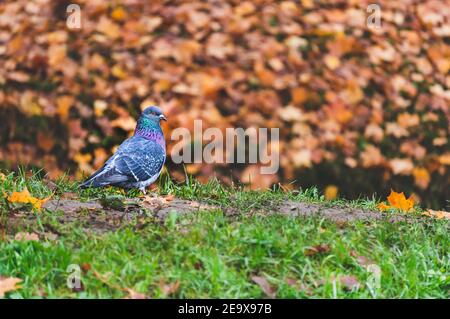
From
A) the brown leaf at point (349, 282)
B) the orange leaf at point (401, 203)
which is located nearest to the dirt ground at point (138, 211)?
the orange leaf at point (401, 203)

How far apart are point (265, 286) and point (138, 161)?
5.05ft

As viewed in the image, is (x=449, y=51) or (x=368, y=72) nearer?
(x=368, y=72)

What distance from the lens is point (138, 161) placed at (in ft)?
16.6

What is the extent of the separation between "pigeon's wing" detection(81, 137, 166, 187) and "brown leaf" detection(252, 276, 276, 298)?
55.8 inches

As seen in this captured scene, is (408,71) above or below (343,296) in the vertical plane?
above

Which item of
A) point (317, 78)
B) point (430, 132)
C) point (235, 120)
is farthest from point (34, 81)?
point (430, 132)

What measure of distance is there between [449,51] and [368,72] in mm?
996

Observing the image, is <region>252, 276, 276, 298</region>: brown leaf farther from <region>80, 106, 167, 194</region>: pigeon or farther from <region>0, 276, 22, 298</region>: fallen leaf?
<region>80, 106, 167, 194</region>: pigeon

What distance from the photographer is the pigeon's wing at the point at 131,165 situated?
4.93 metres

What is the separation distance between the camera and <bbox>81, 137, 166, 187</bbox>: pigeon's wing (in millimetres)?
4930

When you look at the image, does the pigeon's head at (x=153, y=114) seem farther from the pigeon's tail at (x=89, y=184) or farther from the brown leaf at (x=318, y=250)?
the brown leaf at (x=318, y=250)

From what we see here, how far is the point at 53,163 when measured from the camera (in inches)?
260

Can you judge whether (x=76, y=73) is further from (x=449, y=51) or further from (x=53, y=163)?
(x=449, y=51)

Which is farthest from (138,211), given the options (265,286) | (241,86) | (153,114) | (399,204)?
(241,86)
